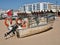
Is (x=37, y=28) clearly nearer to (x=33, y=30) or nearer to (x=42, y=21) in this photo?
(x=33, y=30)

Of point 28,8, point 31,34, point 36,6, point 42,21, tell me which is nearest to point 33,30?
point 31,34

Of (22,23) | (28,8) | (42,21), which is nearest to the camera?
(22,23)

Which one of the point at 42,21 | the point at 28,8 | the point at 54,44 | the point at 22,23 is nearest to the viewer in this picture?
the point at 54,44

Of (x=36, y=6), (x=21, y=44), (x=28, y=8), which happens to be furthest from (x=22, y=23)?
(x=28, y=8)

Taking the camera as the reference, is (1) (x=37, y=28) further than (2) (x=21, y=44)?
Yes

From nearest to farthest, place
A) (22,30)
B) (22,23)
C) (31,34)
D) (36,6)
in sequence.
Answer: (22,30)
(31,34)
(22,23)
(36,6)

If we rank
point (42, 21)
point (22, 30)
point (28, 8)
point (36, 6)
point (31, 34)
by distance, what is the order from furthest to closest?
point (28, 8) → point (36, 6) → point (42, 21) → point (31, 34) → point (22, 30)

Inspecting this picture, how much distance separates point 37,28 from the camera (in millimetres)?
15609

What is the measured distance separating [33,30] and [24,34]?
142 cm

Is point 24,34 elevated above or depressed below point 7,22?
below

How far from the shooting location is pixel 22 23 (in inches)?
615

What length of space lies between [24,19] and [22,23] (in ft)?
3.05

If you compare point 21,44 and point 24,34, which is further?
point 24,34

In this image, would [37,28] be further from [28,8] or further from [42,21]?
[28,8]
